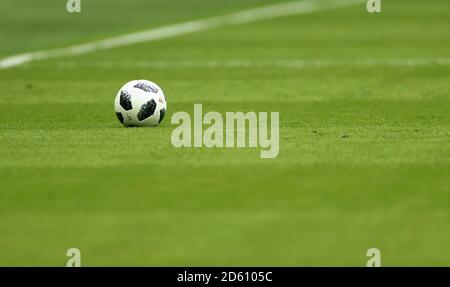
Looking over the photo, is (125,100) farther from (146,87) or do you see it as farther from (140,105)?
(146,87)

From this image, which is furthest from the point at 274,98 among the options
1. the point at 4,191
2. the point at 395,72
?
the point at 4,191

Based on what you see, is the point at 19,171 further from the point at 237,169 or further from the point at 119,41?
the point at 119,41

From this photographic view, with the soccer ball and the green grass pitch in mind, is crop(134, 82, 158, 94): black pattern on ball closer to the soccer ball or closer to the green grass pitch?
the soccer ball

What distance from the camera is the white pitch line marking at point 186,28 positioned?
2627cm

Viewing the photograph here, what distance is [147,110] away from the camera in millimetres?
14555

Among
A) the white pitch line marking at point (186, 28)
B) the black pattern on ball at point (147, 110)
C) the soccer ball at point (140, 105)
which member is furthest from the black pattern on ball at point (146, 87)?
the white pitch line marking at point (186, 28)

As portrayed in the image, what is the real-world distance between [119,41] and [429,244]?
21.8 meters

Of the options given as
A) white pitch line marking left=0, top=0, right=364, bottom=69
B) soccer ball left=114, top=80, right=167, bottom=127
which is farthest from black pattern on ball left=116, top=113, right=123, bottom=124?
white pitch line marking left=0, top=0, right=364, bottom=69

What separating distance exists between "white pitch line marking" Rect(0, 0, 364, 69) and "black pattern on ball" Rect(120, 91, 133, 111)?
32.0 ft

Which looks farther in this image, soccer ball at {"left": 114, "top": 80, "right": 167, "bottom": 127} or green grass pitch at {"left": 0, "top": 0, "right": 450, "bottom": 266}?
soccer ball at {"left": 114, "top": 80, "right": 167, "bottom": 127}

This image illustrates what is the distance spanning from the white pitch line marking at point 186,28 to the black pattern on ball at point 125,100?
977 centimetres

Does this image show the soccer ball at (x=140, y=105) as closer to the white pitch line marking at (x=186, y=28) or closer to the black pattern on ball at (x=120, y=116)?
the black pattern on ball at (x=120, y=116)

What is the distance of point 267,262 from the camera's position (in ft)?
27.9

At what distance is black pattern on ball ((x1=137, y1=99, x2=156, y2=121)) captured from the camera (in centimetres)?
1445
